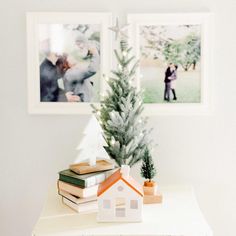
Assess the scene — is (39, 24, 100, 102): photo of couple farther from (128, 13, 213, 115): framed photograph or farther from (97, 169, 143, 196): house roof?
(97, 169, 143, 196): house roof

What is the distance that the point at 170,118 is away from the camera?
8.13 feet

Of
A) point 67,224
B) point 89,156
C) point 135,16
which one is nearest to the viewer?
point 67,224

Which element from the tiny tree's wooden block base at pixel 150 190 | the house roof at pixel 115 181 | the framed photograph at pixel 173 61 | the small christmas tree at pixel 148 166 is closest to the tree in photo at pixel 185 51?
the framed photograph at pixel 173 61

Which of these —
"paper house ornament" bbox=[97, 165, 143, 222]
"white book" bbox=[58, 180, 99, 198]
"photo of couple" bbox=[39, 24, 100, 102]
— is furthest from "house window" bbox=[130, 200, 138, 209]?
"photo of couple" bbox=[39, 24, 100, 102]

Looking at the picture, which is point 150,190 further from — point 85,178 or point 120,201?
point 85,178

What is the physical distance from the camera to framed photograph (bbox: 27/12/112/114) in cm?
242

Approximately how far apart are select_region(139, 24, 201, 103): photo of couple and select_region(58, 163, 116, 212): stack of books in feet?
1.84

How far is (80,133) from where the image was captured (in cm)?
250

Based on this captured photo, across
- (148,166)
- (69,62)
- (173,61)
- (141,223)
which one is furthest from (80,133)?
(141,223)

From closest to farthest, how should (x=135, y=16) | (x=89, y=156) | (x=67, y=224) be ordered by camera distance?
(x=67, y=224), (x=89, y=156), (x=135, y=16)

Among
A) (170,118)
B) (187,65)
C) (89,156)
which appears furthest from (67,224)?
(187,65)

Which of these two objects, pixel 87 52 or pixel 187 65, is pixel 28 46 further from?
pixel 187 65

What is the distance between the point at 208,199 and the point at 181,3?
3.15ft

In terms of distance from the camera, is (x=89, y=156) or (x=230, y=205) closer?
(x=89, y=156)
